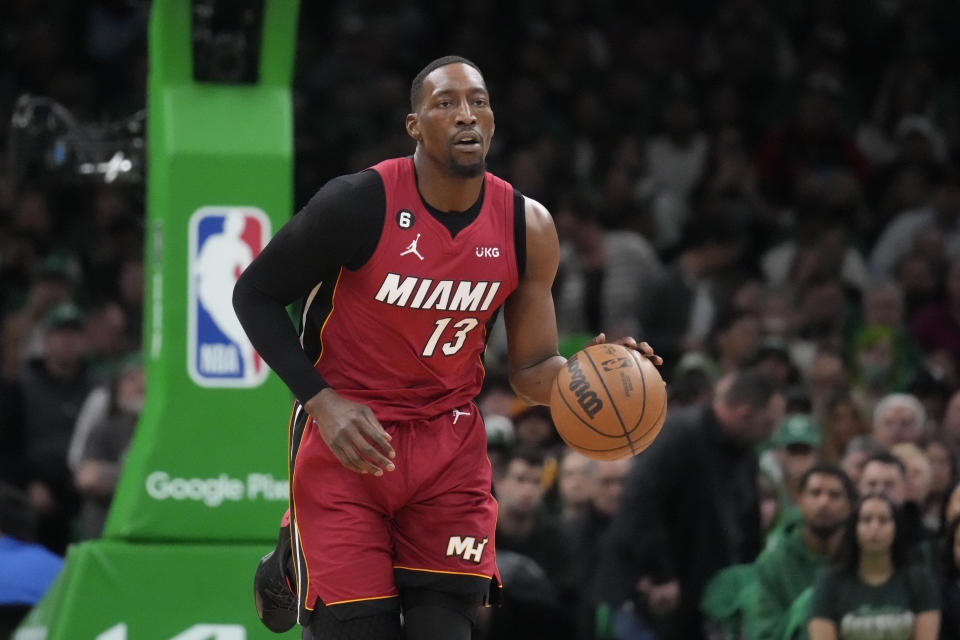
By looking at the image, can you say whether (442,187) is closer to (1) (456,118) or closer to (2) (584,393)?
(1) (456,118)

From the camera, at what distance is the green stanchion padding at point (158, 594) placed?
22.3 ft

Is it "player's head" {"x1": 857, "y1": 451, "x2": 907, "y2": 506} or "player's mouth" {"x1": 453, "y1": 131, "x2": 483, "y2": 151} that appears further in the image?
"player's head" {"x1": 857, "y1": 451, "x2": 907, "y2": 506}

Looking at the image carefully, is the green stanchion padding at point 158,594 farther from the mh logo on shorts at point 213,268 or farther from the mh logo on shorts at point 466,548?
the mh logo on shorts at point 466,548

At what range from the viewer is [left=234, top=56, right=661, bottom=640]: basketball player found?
15.9 feet

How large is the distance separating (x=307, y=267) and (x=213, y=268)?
2.09 meters

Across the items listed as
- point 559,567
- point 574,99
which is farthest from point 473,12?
point 559,567

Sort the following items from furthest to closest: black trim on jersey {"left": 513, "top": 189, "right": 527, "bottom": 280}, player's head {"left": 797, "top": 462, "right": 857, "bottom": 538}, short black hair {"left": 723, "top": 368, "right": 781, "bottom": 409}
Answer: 1. short black hair {"left": 723, "top": 368, "right": 781, "bottom": 409}
2. player's head {"left": 797, "top": 462, "right": 857, "bottom": 538}
3. black trim on jersey {"left": 513, "top": 189, "right": 527, "bottom": 280}

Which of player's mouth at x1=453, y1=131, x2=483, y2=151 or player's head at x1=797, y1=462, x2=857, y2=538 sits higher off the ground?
player's mouth at x1=453, y1=131, x2=483, y2=151

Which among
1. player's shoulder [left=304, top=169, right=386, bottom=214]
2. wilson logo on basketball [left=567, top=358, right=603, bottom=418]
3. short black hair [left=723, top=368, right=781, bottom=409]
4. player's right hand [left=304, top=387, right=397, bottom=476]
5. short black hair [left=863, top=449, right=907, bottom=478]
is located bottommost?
short black hair [left=863, top=449, right=907, bottom=478]

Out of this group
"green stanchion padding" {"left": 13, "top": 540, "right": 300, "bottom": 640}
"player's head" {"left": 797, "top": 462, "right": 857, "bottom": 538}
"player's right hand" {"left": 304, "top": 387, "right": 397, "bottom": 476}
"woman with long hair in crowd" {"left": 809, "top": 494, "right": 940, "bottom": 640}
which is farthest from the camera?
"player's head" {"left": 797, "top": 462, "right": 857, "bottom": 538}

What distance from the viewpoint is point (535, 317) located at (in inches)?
205

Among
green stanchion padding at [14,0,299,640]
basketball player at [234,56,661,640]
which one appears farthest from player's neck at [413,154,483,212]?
green stanchion padding at [14,0,299,640]

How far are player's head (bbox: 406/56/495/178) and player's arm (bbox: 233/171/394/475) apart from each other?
210 millimetres

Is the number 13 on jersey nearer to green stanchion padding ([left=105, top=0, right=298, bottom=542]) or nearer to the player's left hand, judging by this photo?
the player's left hand
